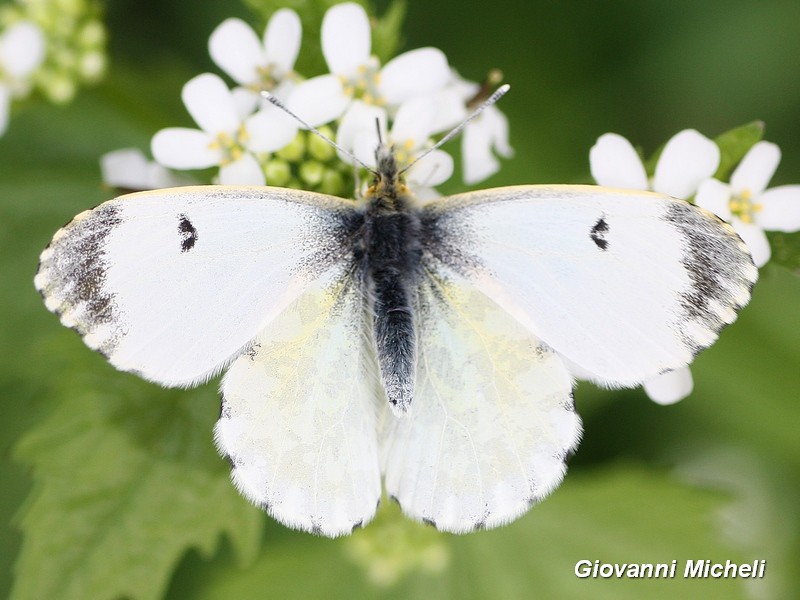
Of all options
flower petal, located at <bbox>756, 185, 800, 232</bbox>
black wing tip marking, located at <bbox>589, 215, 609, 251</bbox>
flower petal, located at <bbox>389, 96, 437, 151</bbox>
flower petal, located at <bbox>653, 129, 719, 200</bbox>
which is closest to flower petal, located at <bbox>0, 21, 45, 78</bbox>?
flower petal, located at <bbox>389, 96, 437, 151</bbox>

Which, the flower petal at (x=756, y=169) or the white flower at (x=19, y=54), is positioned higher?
the white flower at (x=19, y=54)

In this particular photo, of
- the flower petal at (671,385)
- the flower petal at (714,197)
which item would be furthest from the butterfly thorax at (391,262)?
the flower petal at (714,197)

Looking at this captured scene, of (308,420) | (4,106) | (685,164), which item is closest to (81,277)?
(308,420)

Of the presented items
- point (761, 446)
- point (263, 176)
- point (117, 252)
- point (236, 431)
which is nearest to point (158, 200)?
point (117, 252)

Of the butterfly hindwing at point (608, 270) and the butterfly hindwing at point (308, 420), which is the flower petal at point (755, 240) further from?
the butterfly hindwing at point (308, 420)

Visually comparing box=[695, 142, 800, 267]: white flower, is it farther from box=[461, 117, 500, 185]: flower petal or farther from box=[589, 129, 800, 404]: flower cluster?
box=[461, 117, 500, 185]: flower petal

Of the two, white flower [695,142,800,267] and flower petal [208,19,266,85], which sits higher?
flower petal [208,19,266,85]

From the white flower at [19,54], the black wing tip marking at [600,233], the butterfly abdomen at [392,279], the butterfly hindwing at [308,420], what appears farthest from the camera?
the white flower at [19,54]

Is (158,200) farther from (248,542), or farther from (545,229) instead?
(248,542)
